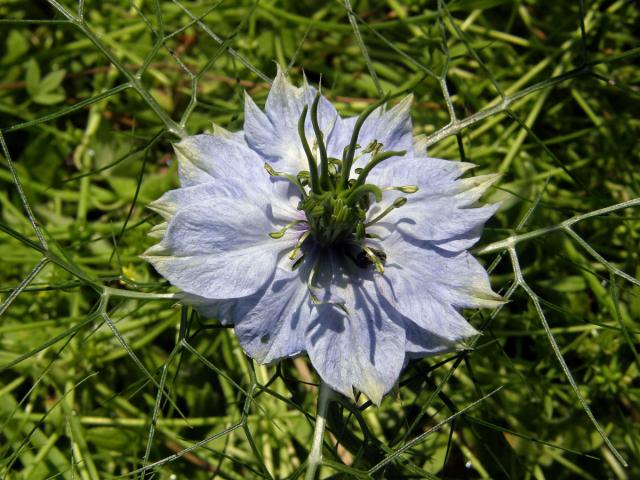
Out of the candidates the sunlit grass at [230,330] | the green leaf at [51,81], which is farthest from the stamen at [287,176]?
the green leaf at [51,81]

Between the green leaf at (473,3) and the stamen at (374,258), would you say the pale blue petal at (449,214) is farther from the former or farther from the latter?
the green leaf at (473,3)

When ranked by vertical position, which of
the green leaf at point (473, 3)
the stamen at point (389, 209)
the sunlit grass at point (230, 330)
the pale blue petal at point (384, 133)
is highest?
the green leaf at point (473, 3)

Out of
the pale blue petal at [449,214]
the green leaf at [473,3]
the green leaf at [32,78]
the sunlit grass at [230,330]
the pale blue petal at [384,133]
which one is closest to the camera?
the pale blue petal at [449,214]

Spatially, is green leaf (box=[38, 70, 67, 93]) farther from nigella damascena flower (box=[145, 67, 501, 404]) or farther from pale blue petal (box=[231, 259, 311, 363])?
pale blue petal (box=[231, 259, 311, 363])

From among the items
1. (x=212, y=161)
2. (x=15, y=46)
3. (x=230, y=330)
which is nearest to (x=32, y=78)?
(x=15, y=46)

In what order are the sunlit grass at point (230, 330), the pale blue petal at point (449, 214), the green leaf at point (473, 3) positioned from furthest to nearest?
1. the green leaf at point (473, 3)
2. the sunlit grass at point (230, 330)
3. the pale blue petal at point (449, 214)

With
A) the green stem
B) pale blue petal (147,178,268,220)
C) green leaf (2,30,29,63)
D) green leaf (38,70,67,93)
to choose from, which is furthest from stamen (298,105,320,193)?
green leaf (2,30,29,63)

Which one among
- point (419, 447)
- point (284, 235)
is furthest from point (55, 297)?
point (419, 447)

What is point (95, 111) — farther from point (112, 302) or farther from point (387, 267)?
point (387, 267)
